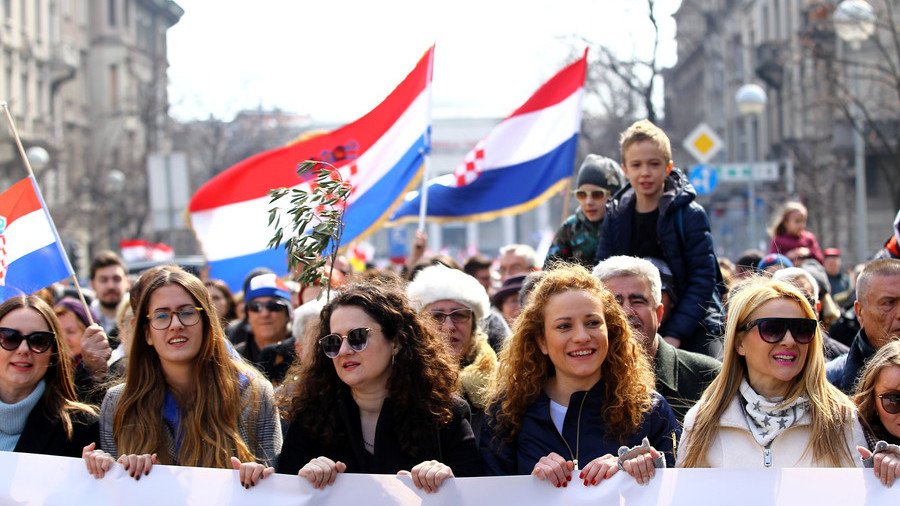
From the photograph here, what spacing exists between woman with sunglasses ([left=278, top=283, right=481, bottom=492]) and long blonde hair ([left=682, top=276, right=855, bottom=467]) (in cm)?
81

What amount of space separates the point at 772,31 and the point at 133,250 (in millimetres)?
28022

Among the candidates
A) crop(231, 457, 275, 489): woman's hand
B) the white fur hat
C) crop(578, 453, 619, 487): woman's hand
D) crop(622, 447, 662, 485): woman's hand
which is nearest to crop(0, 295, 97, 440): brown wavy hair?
crop(231, 457, 275, 489): woman's hand

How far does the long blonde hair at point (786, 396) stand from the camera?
4.29 metres

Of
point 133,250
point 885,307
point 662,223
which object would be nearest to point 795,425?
point 885,307

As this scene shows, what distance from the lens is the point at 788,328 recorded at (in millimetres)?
4496

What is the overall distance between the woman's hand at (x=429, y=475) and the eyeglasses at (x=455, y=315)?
192 cm

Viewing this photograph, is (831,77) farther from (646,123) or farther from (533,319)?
(533,319)

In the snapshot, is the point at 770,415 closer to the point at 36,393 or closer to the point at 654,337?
the point at 654,337

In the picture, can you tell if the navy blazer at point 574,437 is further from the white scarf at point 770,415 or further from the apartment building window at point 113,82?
the apartment building window at point 113,82

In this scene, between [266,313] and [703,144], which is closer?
[266,313]

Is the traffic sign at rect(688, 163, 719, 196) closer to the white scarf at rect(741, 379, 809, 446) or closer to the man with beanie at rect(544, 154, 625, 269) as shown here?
the man with beanie at rect(544, 154, 625, 269)

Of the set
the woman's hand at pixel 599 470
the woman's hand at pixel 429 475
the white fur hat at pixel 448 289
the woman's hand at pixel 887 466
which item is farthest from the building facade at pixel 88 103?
the woman's hand at pixel 887 466

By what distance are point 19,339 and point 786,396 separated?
2922 millimetres

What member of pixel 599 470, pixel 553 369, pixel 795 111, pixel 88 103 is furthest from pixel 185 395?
pixel 88 103
